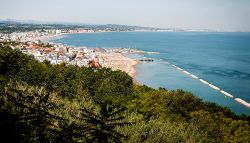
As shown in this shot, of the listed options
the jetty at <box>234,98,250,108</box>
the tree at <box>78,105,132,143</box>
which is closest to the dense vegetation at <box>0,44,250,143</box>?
the tree at <box>78,105,132,143</box>

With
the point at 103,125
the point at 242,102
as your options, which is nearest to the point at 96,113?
the point at 103,125

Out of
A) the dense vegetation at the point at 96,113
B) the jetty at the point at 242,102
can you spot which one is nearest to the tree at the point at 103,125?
the dense vegetation at the point at 96,113

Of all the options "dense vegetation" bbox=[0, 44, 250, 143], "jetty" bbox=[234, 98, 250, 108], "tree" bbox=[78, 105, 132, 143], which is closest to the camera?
"tree" bbox=[78, 105, 132, 143]

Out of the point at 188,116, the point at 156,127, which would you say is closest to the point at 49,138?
the point at 156,127

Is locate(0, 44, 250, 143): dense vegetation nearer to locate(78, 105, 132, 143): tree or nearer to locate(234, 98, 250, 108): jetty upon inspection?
locate(78, 105, 132, 143): tree

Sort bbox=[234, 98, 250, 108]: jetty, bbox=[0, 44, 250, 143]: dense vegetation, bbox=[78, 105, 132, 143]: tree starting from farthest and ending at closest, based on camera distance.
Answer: bbox=[234, 98, 250, 108]: jetty < bbox=[0, 44, 250, 143]: dense vegetation < bbox=[78, 105, 132, 143]: tree

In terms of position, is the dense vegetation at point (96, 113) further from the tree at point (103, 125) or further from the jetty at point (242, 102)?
the jetty at point (242, 102)

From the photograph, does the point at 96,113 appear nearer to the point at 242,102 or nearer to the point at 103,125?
the point at 103,125

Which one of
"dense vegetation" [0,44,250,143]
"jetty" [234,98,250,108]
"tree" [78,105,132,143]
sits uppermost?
"tree" [78,105,132,143]
